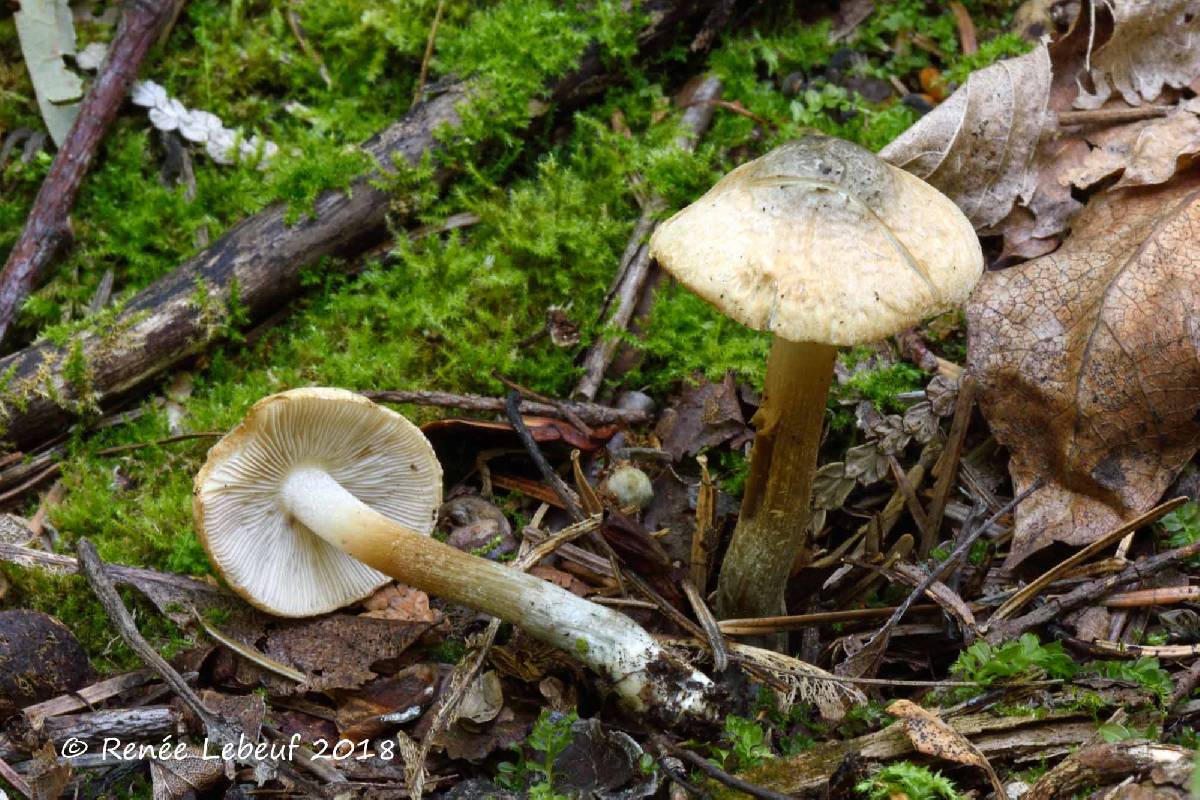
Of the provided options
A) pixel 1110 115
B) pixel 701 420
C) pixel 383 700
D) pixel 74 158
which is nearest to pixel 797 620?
pixel 701 420

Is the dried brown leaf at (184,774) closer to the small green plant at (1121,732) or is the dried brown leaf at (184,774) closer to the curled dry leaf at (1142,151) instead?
the small green plant at (1121,732)

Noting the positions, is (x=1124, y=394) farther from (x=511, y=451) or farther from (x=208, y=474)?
(x=208, y=474)

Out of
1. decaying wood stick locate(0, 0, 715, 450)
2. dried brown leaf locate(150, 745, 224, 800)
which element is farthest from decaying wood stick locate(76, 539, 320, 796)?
decaying wood stick locate(0, 0, 715, 450)

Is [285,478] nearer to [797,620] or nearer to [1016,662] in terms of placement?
[797,620]

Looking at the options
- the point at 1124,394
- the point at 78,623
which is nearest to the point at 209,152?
the point at 78,623

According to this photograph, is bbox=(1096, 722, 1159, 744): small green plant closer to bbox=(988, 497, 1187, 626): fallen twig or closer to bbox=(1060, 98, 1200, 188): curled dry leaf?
bbox=(988, 497, 1187, 626): fallen twig

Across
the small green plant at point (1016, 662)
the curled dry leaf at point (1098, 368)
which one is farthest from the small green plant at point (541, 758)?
A: the curled dry leaf at point (1098, 368)
